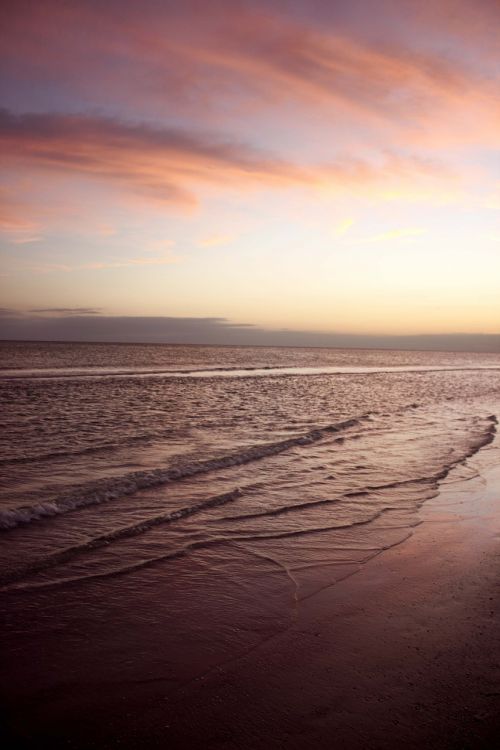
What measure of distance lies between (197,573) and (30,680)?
247cm

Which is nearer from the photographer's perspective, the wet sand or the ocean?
the wet sand

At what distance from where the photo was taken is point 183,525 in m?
8.00

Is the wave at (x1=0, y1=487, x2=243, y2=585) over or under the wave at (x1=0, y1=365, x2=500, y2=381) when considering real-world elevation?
under

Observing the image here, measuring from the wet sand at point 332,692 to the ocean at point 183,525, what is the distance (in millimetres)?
237

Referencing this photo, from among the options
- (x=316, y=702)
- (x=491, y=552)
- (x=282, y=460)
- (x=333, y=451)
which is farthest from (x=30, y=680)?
(x=333, y=451)

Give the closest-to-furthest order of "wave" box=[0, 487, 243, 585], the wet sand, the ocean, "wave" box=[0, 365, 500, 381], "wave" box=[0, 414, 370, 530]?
1. the wet sand
2. the ocean
3. "wave" box=[0, 487, 243, 585]
4. "wave" box=[0, 414, 370, 530]
5. "wave" box=[0, 365, 500, 381]

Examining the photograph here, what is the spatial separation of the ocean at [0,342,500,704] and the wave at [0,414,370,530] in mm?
35

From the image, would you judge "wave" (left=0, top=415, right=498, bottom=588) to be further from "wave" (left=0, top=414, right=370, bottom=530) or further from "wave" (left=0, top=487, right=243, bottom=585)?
"wave" (left=0, top=414, right=370, bottom=530)

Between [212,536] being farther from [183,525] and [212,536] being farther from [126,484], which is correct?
[126,484]

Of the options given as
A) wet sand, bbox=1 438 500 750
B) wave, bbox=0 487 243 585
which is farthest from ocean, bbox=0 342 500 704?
wet sand, bbox=1 438 500 750

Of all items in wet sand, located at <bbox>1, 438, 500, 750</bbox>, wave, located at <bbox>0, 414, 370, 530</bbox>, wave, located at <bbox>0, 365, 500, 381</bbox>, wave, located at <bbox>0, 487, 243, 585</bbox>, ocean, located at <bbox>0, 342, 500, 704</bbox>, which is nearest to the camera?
wet sand, located at <bbox>1, 438, 500, 750</bbox>

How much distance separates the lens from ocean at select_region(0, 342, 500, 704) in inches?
188

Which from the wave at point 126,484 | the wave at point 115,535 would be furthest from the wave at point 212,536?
the wave at point 126,484

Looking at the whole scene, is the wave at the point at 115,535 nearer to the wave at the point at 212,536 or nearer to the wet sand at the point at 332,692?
the wave at the point at 212,536
